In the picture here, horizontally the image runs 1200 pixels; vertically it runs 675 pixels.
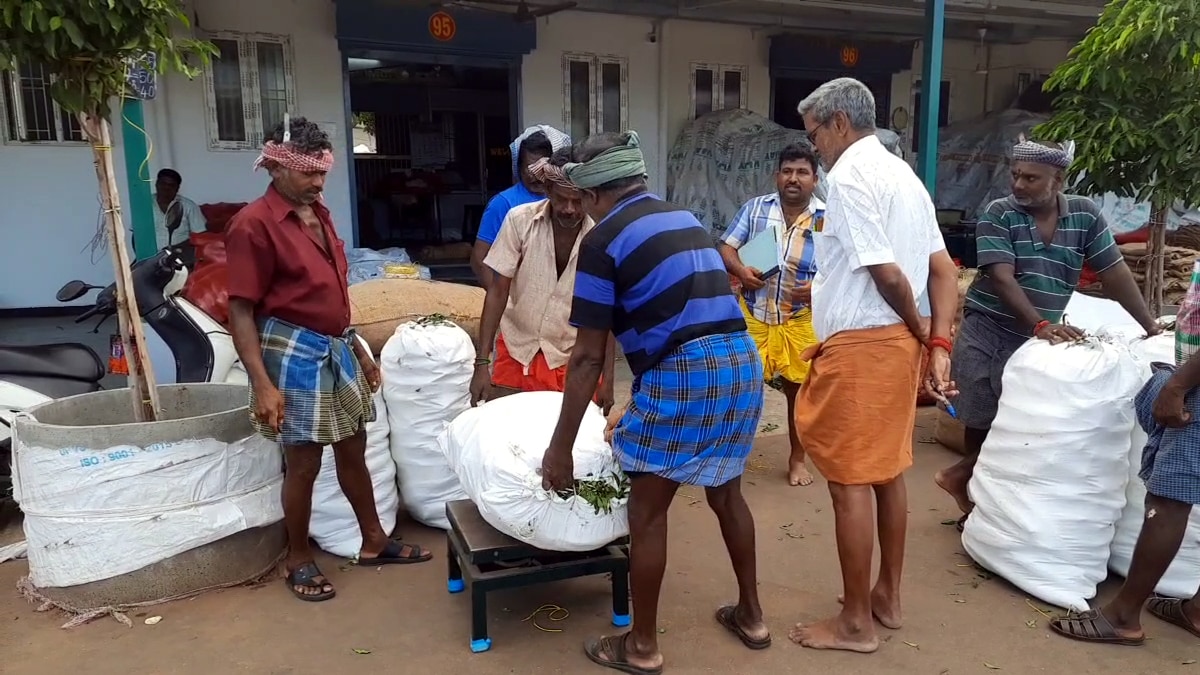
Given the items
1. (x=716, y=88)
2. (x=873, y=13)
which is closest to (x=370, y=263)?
(x=716, y=88)

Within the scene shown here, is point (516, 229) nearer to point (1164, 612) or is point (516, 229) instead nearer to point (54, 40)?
point (54, 40)

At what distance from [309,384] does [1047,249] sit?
9.74ft

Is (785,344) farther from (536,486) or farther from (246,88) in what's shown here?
(246,88)

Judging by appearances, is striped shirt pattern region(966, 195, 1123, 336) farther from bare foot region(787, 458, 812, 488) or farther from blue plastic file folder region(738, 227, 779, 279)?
bare foot region(787, 458, 812, 488)

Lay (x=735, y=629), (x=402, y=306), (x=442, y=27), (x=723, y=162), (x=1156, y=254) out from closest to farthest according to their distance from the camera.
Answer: (x=735, y=629)
(x=402, y=306)
(x=1156, y=254)
(x=442, y=27)
(x=723, y=162)

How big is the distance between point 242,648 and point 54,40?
2.07 metres

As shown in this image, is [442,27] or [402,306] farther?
[442,27]

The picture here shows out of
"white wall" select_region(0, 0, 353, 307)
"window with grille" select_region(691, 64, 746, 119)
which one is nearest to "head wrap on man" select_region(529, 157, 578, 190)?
"white wall" select_region(0, 0, 353, 307)

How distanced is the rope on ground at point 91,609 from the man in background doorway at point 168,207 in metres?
3.87

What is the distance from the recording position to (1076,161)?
15.2 ft

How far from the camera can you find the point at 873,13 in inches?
394

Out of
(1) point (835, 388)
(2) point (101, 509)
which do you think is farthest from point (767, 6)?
(2) point (101, 509)

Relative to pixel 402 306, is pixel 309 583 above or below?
below

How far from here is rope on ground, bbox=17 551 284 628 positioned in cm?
310
